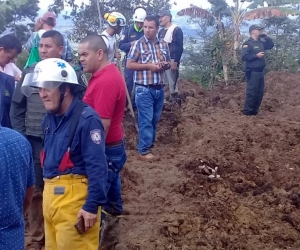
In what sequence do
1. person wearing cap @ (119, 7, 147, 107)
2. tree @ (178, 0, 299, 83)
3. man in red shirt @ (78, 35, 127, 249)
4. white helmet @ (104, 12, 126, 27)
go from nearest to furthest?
1. man in red shirt @ (78, 35, 127, 249)
2. white helmet @ (104, 12, 126, 27)
3. person wearing cap @ (119, 7, 147, 107)
4. tree @ (178, 0, 299, 83)

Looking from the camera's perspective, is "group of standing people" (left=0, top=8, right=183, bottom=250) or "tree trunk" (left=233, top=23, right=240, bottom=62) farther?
"tree trunk" (left=233, top=23, right=240, bottom=62)

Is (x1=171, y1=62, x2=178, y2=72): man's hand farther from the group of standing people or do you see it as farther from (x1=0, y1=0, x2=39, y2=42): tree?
(x1=0, y1=0, x2=39, y2=42): tree

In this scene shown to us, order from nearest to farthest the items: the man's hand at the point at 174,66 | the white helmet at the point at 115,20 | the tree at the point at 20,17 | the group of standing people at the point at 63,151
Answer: the group of standing people at the point at 63,151 → the white helmet at the point at 115,20 → the man's hand at the point at 174,66 → the tree at the point at 20,17

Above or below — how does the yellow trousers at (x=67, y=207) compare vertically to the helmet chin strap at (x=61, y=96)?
below

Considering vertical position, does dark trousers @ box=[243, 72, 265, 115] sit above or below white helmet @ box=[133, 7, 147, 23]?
below

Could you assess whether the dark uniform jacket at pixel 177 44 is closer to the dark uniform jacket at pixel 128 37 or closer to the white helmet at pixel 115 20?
the dark uniform jacket at pixel 128 37

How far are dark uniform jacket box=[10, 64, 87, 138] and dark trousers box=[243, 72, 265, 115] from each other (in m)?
6.22

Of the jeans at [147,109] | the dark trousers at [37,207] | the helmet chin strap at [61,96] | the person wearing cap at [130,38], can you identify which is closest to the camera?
the helmet chin strap at [61,96]

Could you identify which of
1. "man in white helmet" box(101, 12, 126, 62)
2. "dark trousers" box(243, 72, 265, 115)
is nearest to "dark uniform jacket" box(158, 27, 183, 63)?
"dark trousers" box(243, 72, 265, 115)

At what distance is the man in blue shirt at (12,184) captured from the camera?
2.72m

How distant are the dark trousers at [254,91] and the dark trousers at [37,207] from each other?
632 cm

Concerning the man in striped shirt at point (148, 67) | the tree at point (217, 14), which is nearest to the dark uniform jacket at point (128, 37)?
the man in striped shirt at point (148, 67)

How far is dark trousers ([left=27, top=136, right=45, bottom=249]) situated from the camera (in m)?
4.57

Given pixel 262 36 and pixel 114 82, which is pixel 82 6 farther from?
pixel 114 82
